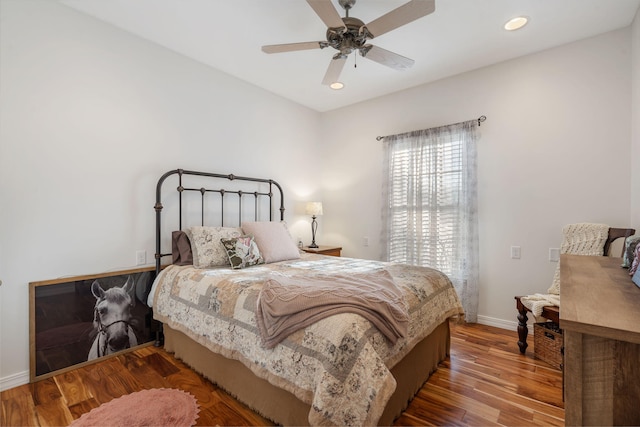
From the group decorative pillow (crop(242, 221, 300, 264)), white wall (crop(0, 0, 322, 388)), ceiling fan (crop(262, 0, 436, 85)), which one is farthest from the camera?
decorative pillow (crop(242, 221, 300, 264))

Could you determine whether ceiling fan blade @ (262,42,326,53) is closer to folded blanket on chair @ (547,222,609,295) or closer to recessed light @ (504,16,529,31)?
recessed light @ (504,16,529,31)

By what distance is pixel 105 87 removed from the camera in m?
2.44

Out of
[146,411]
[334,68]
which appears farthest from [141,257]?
[334,68]

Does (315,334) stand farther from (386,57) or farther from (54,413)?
(386,57)

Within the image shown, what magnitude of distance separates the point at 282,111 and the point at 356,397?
363 cm

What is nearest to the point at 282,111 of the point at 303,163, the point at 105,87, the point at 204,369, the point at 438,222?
the point at 303,163

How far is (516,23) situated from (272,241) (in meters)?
2.90

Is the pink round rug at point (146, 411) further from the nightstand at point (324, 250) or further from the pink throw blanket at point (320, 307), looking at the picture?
the nightstand at point (324, 250)

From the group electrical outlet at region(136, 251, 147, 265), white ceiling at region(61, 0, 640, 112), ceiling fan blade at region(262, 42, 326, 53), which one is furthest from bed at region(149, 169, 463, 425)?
ceiling fan blade at region(262, 42, 326, 53)

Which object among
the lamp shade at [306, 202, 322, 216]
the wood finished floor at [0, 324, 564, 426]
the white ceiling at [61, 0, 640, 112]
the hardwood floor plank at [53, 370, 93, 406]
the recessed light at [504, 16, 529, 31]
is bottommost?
the wood finished floor at [0, 324, 564, 426]

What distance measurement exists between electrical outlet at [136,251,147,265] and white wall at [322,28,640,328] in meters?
3.32

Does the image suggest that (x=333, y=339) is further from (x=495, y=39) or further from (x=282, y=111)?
(x=282, y=111)

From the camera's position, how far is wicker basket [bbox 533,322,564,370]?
2.20 metres

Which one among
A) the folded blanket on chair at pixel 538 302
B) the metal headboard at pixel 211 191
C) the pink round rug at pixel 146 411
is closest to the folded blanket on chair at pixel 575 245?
the folded blanket on chair at pixel 538 302
